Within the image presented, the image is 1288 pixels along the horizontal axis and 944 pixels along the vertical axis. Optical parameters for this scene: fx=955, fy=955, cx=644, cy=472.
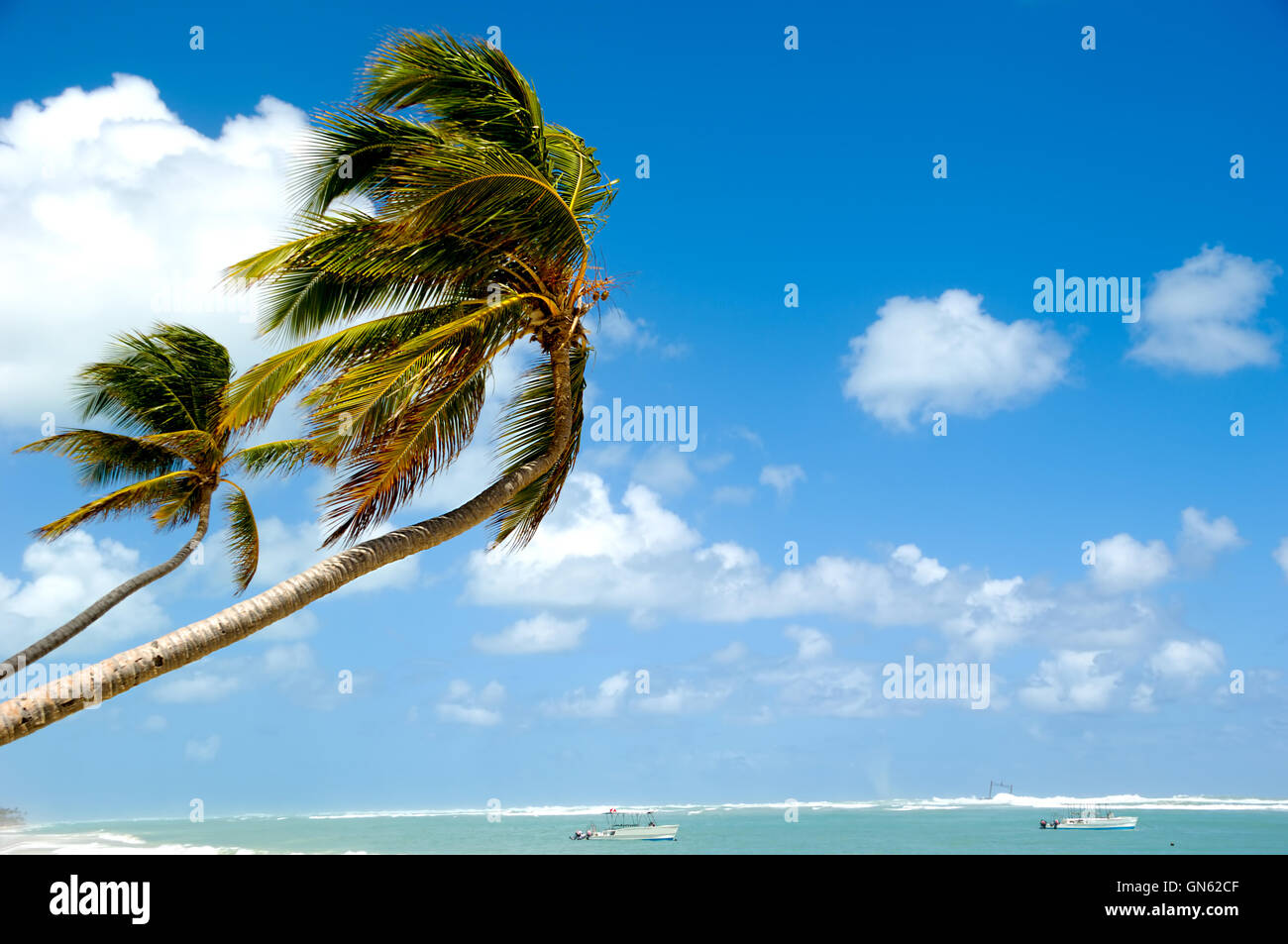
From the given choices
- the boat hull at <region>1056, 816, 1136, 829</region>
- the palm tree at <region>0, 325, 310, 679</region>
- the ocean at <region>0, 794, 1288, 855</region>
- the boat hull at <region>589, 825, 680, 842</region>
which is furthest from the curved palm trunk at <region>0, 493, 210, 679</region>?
the boat hull at <region>1056, 816, 1136, 829</region>

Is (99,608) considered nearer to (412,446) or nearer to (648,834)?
(412,446)

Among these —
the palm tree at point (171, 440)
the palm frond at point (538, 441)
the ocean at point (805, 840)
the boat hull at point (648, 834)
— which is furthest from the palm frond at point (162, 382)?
the boat hull at point (648, 834)

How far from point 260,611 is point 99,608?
27.5 feet

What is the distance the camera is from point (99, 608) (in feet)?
41.3

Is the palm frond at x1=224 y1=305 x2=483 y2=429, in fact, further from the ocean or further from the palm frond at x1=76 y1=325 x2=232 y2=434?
the ocean

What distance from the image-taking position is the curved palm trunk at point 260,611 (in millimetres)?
4684

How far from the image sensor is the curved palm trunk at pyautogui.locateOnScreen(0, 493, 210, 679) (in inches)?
389

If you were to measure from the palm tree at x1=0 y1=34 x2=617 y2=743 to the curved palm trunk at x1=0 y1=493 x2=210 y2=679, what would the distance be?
489 centimetres

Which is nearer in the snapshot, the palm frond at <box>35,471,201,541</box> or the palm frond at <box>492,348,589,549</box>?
the palm frond at <box>492,348,589,549</box>

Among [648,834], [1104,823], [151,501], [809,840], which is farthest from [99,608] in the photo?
[1104,823]

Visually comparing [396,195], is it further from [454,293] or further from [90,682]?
[90,682]

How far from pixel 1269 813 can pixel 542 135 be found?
12873cm
